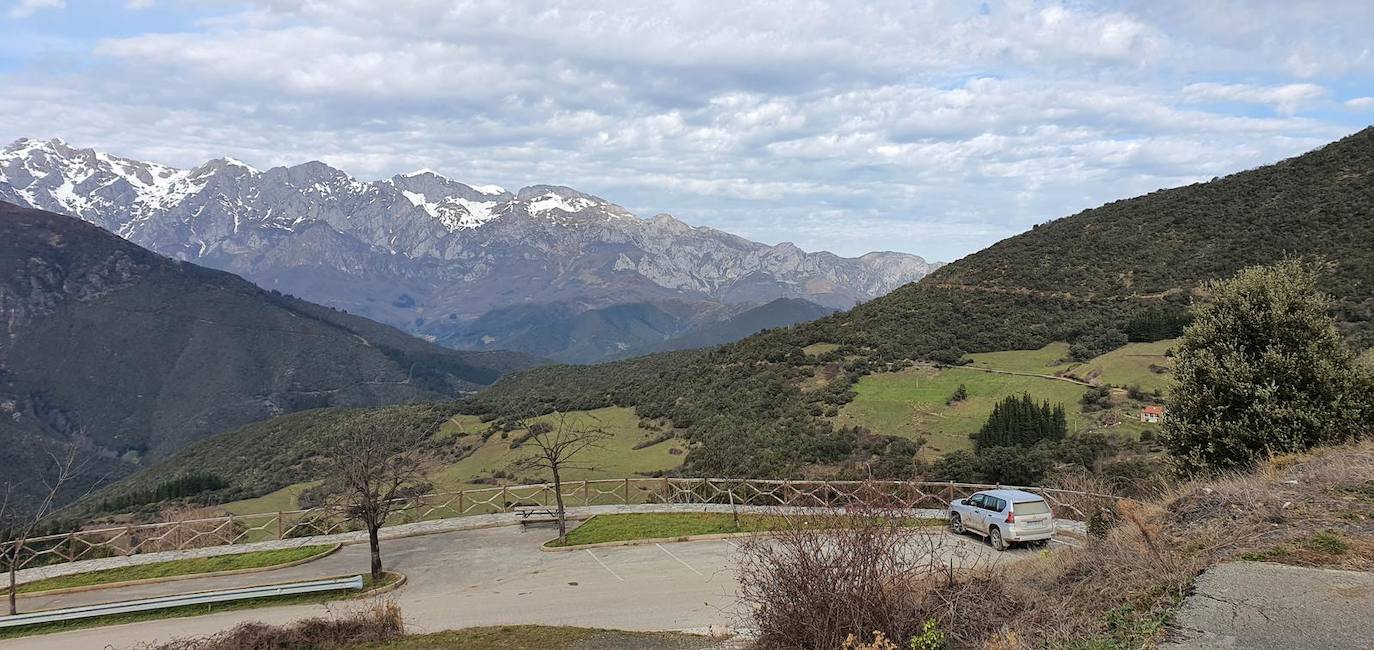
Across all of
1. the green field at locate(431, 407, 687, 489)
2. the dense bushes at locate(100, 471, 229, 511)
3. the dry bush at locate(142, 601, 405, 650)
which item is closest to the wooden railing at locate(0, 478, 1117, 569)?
the dry bush at locate(142, 601, 405, 650)

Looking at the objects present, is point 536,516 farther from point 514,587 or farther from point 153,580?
point 153,580

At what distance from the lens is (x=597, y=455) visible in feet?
158

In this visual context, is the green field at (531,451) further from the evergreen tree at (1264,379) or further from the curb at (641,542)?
the evergreen tree at (1264,379)

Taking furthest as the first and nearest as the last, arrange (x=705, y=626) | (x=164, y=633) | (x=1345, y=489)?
A: (x=164, y=633), (x=705, y=626), (x=1345, y=489)

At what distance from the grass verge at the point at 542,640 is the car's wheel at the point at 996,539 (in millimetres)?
9859

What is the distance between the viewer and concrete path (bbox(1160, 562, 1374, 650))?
5.98m

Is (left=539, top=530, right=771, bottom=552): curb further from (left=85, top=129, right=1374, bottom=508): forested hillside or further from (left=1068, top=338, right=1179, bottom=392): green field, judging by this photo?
(left=1068, top=338, right=1179, bottom=392): green field

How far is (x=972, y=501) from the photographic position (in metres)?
19.7

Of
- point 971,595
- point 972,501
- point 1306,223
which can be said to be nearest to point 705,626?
point 971,595

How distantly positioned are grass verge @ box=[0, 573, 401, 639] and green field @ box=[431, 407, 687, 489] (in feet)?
77.6

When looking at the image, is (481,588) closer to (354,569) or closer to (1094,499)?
(354,569)


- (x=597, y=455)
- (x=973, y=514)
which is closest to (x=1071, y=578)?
(x=973, y=514)

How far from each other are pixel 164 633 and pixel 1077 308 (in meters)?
54.6

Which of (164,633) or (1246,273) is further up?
(1246,273)
